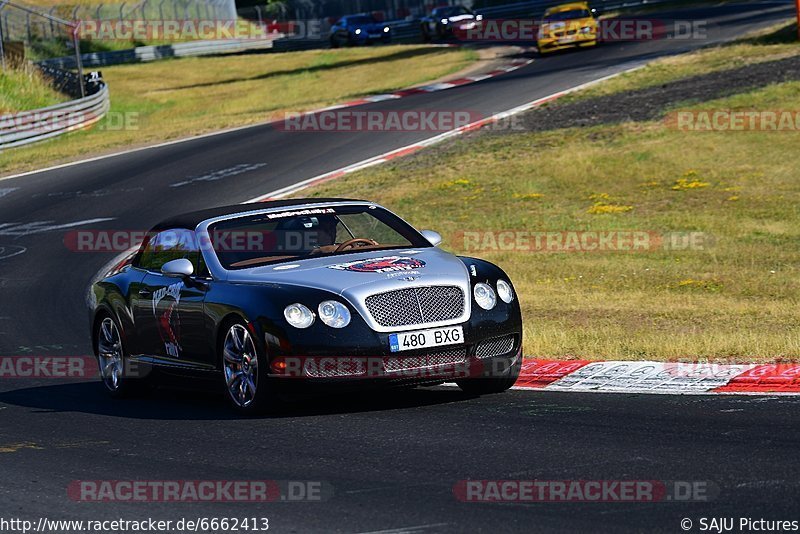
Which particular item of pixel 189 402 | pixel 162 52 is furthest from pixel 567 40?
pixel 189 402

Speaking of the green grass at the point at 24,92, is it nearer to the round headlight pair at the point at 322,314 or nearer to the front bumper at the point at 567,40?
the front bumper at the point at 567,40

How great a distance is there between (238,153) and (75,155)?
14.7 feet

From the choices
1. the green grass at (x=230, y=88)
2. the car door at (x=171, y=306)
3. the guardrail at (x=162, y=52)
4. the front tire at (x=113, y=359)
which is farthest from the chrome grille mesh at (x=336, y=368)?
the guardrail at (x=162, y=52)

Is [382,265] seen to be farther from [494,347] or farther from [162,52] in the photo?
[162,52]

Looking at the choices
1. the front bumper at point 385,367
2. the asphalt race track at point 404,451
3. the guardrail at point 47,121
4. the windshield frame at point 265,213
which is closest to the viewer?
the asphalt race track at point 404,451

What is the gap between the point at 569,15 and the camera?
132ft

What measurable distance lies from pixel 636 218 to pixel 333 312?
11981 millimetres

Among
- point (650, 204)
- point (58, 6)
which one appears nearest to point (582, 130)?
point (650, 204)

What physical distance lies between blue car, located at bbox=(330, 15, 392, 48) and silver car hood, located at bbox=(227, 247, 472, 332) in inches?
1928

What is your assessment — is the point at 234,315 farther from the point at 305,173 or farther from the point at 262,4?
the point at 262,4

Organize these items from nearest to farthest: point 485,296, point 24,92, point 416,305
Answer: point 416,305, point 485,296, point 24,92

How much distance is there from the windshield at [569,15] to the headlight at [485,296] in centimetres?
3262

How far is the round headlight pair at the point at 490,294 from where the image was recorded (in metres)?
8.63

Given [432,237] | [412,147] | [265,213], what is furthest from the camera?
[412,147]
